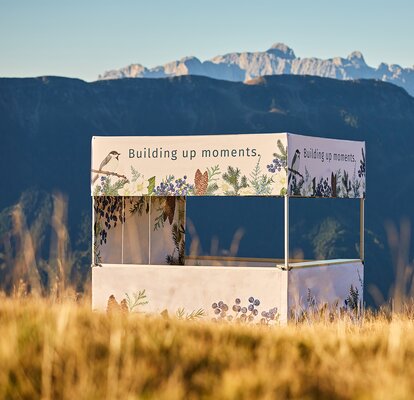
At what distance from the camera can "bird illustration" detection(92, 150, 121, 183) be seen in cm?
1264

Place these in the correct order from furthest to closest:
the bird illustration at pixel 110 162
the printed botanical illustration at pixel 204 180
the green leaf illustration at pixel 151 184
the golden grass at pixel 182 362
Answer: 1. the bird illustration at pixel 110 162
2. the green leaf illustration at pixel 151 184
3. the printed botanical illustration at pixel 204 180
4. the golden grass at pixel 182 362

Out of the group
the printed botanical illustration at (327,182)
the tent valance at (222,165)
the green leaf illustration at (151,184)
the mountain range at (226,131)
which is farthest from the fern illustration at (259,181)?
the mountain range at (226,131)

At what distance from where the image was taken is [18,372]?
169 inches

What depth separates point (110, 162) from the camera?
12695 millimetres

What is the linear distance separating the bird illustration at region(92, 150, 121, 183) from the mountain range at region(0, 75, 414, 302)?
181ft

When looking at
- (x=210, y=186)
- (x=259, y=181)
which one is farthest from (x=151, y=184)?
(x=259, y=181)

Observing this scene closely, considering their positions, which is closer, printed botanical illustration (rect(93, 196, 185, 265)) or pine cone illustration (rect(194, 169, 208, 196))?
pine cone illustration (rect(194, 169, 208, 196))

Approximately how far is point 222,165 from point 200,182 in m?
0.40

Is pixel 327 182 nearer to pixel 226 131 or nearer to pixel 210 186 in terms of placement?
pixel 210 186

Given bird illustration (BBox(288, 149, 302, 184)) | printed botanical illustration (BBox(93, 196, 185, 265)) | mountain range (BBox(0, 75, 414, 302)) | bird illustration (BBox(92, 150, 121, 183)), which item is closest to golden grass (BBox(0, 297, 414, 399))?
bird illustration (BBox(288, 149, 302, 184))

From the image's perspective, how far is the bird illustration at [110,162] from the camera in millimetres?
12641

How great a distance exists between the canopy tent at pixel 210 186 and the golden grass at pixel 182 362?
586 cm

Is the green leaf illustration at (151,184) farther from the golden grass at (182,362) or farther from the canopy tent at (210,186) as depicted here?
the golden grass at (182,362)

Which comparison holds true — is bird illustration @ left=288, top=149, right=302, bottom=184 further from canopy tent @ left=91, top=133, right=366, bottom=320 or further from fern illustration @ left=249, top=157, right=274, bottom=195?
fern illustration @ left=249, top=157, right=274, bottom=195
